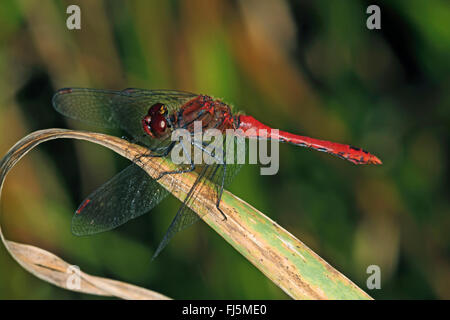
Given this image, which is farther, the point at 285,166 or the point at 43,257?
the point at 285,166

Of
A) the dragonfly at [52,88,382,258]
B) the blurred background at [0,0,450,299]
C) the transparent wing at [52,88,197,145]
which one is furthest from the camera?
the blurred background at [0,0,450,299]

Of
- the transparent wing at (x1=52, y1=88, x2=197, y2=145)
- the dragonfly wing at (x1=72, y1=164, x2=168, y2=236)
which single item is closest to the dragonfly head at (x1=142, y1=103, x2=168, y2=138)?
the transparent wing at (x1=52, y1=88, x2=197, y2=145)

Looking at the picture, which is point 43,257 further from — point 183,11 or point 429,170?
point 429,170

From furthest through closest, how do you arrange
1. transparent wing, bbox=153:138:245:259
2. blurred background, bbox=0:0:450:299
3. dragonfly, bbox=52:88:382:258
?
blurred background, bbox=0:0:450:299 < dragonfly, bbox=52:88:382:258 < transparent wing, bbox=153:138:245:259

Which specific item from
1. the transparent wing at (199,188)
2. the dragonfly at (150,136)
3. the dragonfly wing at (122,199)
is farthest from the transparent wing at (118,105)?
the transparent wing at (199,188)

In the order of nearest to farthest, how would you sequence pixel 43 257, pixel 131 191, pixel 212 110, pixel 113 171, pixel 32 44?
pixel 43 257
pixel 131 191
pixel 212 110
pixel 32 44
pixel 113 171

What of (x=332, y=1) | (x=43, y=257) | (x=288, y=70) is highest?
(x=332, y=1)

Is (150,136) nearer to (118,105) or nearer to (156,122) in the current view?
(156,122)

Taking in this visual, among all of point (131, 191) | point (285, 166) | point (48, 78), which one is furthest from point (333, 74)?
point (48, 78)

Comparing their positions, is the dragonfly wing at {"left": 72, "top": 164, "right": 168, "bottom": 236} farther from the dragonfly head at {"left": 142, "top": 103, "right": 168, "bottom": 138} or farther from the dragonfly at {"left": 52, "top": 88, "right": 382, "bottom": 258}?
the dragonfly head at {"left": 142, "top": 103, "right": 168, "bottom": 138}
